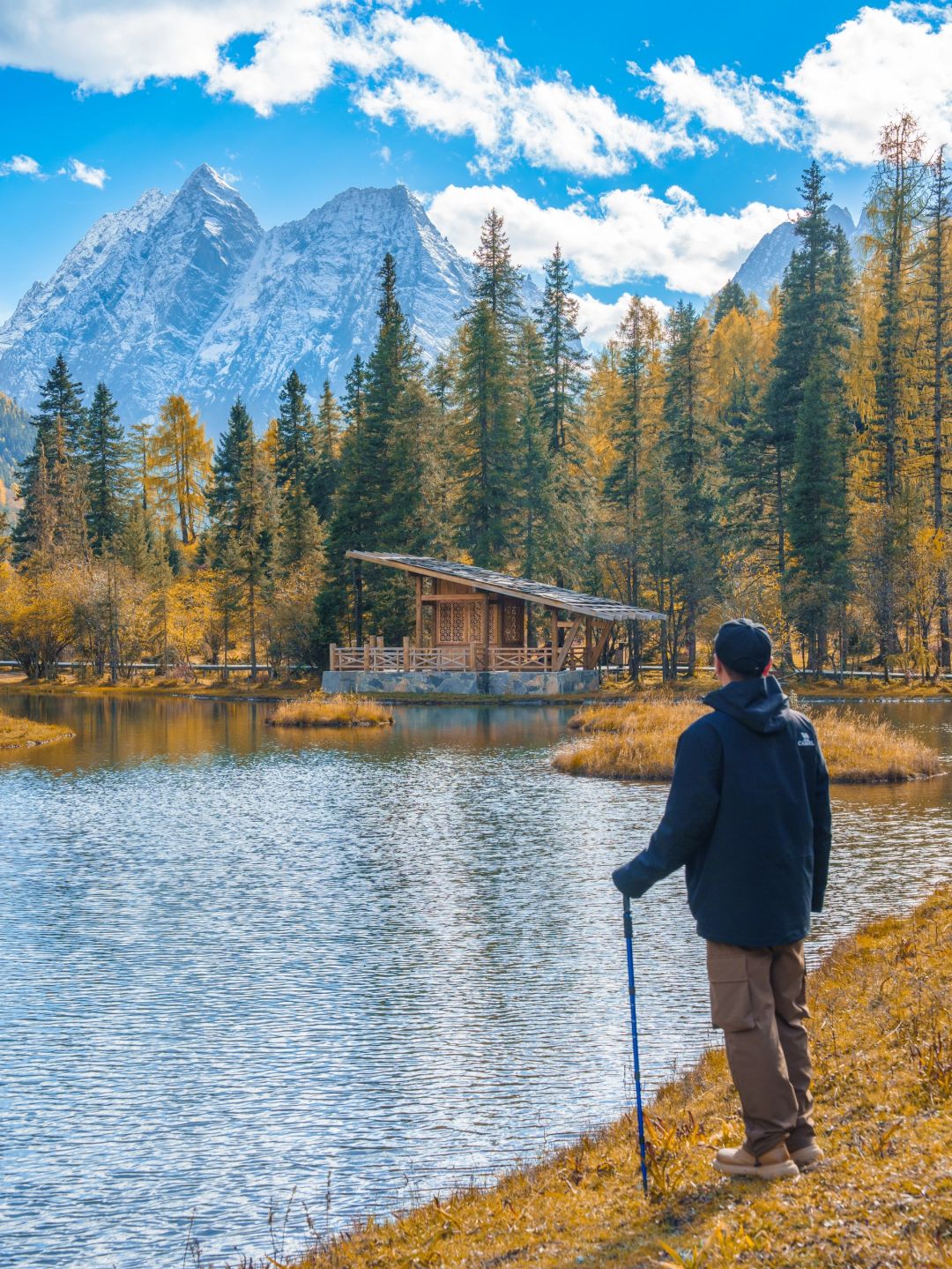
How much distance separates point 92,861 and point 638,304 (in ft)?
164

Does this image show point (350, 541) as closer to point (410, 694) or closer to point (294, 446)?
point (410, 694)

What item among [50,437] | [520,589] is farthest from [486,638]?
[50,437]

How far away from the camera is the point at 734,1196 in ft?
15.9

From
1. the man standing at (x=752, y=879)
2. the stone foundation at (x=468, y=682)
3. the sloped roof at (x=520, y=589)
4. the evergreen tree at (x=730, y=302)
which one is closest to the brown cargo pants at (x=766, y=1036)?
the man standing at (x=752, y=879)

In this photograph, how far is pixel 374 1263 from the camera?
16.9 feet

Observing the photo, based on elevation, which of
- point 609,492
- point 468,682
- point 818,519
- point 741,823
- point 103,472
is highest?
point 103,472

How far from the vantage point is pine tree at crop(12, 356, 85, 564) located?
7600 cm

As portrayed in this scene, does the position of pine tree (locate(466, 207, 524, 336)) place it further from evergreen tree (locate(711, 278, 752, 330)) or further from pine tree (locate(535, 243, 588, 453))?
evergreen tree (locate(711, 278, 752, 330))

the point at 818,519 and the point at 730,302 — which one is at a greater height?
the point at 730,302

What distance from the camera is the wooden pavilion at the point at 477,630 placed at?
160 ft

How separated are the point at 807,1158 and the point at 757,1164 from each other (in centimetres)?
21

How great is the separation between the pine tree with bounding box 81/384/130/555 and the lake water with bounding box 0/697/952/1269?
2272 inches

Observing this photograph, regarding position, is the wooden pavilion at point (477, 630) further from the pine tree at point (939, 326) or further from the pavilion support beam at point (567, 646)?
the pine tree at point (939, 326)

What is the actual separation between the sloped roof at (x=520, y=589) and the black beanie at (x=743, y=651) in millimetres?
40806
